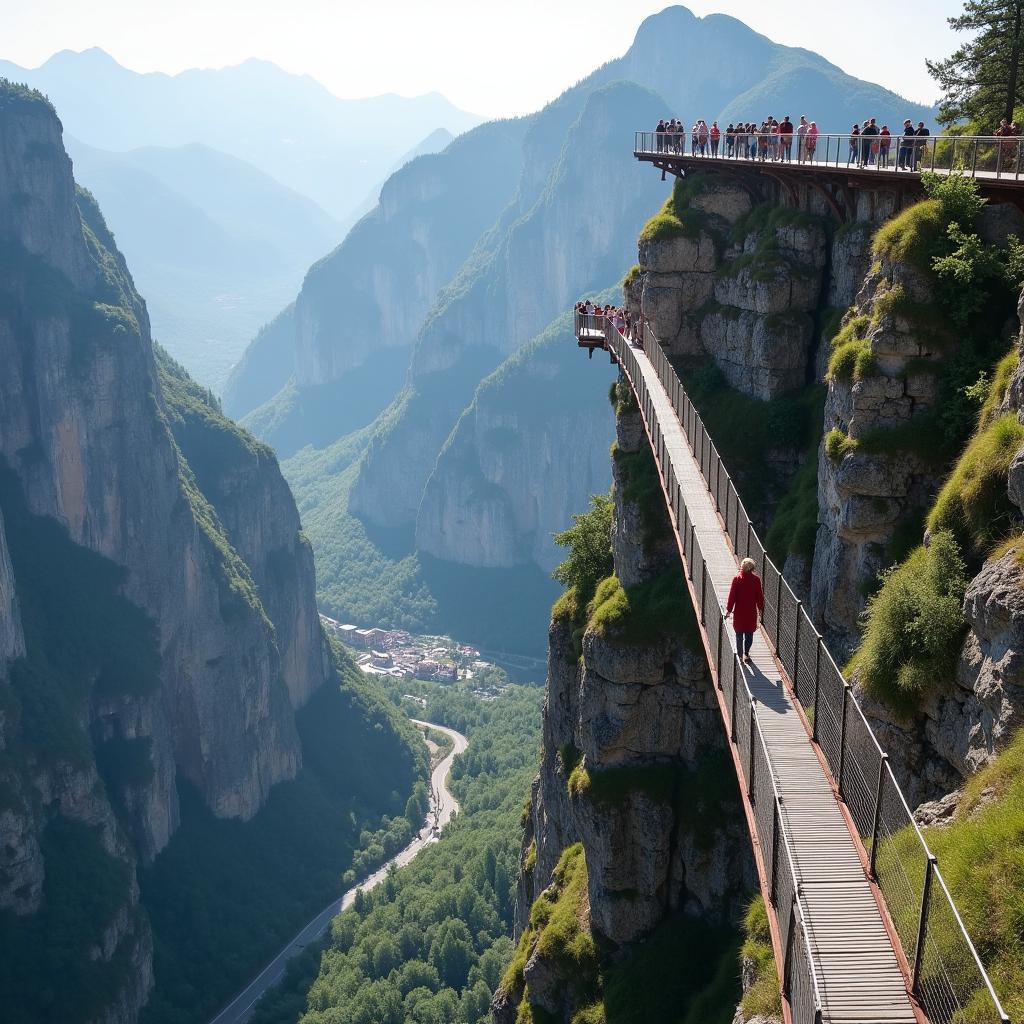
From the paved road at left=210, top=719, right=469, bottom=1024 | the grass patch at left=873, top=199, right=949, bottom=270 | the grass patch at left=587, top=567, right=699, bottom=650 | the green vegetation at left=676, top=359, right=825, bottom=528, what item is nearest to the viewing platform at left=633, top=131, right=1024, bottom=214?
the grass patch at left=873, top=199, right=949, bottom=270

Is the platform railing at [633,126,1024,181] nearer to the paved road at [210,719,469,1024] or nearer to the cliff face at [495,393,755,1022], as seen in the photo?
the cliff face at [495,393,755,1022]

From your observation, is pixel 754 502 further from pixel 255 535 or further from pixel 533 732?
pixel 255 535

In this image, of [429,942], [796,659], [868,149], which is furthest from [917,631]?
[429,942]

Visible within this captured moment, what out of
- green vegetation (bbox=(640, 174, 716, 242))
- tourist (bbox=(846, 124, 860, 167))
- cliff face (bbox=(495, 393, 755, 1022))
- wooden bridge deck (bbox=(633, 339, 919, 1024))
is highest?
tourist (bbox=(846, 124, 860, 167))

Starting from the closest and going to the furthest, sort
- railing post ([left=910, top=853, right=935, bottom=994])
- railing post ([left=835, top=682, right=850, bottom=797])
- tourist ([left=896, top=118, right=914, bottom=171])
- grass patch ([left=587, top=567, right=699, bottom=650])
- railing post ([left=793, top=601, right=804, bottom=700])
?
railing post ([left=910, top=853, right=935, bottom=994])
railing post ([left=835, top=682, right=850, bottom=797])
railing post ([left=793, top=601, right=804, bottom=700])
tourist ([left=896, top=118, right=914, bottom=171])
grass patch ([left=587, top=567, right=699, bottom=650])

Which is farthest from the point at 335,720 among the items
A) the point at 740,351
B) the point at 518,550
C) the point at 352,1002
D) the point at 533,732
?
the point at 740,351

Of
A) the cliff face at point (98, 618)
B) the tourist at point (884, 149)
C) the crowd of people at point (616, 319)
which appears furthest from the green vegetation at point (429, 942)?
the tourist at point (884, 149)
